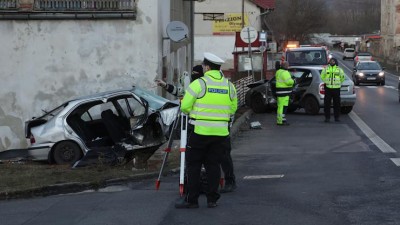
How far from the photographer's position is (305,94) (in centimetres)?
1909

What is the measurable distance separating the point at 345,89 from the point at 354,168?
30.2 feet

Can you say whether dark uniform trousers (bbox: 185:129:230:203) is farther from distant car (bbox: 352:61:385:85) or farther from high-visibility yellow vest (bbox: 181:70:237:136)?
distant car (bbox: 352:61:385:85)

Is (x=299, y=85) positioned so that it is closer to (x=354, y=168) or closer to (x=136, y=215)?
(x=354, y=168)

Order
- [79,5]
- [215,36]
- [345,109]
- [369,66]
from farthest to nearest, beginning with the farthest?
[215,36]
[369,66]
[345,109]
[79,5]

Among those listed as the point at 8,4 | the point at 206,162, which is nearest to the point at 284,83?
the point at 8,4

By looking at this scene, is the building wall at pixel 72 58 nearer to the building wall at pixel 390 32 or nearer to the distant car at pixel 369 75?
the distant car at pixel 369 75

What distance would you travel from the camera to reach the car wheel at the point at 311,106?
18.8 meters

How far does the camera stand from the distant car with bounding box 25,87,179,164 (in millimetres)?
10898

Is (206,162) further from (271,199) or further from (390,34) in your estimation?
(390,34)

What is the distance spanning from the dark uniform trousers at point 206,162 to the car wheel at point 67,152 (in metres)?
4.89

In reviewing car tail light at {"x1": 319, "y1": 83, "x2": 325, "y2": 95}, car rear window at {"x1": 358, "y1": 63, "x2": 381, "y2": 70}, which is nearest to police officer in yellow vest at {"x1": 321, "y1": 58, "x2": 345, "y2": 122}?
car tail light at {"x1": 319, "y1": 83, "x2": 325, "y2": 95}

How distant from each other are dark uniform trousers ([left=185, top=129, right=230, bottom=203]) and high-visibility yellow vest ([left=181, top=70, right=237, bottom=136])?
118mm

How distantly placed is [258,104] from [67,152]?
9.44 meters

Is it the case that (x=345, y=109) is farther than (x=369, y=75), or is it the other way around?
(x=369, y=75)
